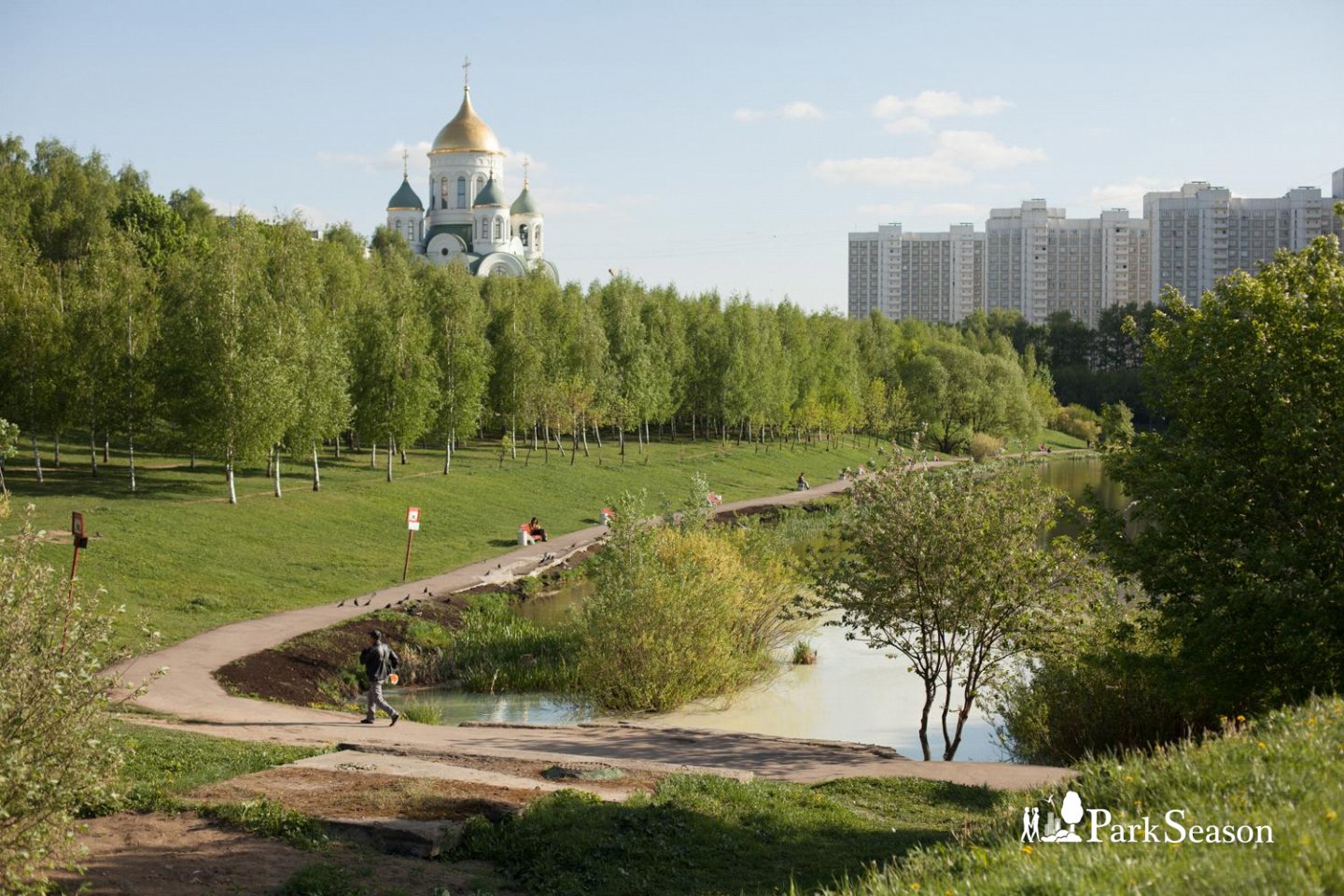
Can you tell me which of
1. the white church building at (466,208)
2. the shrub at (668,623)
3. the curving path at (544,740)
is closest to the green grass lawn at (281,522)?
the curving path at (544,740)

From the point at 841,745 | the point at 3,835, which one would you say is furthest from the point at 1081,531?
the point at 3,835

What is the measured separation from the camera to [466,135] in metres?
117

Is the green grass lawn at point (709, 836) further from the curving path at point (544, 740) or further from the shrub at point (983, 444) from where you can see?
the shrub at point (983, 444)

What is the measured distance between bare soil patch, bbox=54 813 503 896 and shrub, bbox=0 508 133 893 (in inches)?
25.8

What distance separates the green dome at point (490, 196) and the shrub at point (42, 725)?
108601mm

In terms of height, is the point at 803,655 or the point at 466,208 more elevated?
the point at 466,208

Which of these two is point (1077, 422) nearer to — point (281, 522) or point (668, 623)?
point (281, 522)

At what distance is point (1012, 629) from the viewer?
61.6ft

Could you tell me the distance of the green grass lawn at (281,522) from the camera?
30.4 meters

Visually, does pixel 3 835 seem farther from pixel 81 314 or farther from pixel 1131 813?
pixel 81 314

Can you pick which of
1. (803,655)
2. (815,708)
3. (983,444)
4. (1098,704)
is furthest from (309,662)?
(983,444)

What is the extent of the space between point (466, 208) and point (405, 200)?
268 inches

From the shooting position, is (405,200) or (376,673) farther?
(405,200)

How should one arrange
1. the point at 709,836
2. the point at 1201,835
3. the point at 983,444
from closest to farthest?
the point at 1201,835
the point at 709,836
the point at 983,444
